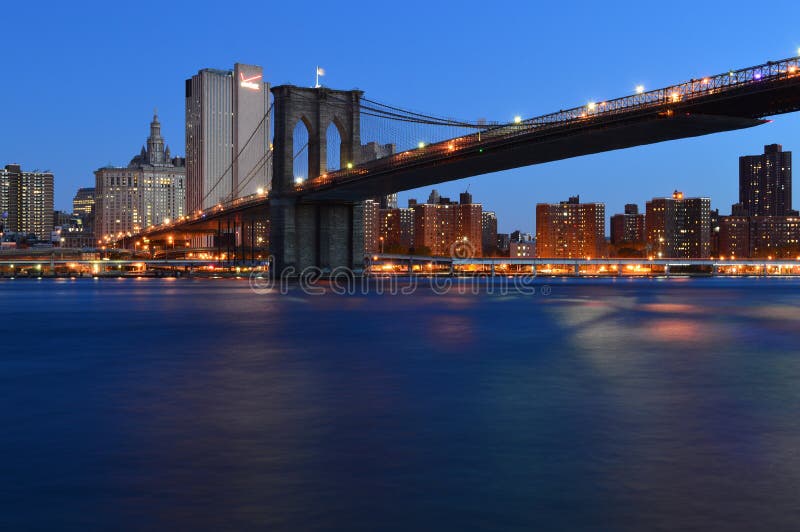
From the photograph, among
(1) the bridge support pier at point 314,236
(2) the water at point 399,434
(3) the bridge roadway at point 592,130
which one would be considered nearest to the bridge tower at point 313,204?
(1) the bridge support pier at point 314,236

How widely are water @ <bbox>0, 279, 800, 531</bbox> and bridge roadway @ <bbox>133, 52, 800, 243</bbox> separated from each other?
59.9ft

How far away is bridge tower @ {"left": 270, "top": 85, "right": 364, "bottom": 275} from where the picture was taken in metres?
79.8

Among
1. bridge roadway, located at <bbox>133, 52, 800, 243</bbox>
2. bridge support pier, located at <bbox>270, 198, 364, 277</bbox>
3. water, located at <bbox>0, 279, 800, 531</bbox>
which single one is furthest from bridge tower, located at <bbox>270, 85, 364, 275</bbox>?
water, located at <bbox>0, 279, 800, 531</bbox>

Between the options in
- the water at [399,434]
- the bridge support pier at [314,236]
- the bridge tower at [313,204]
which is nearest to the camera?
the water at [399,434]

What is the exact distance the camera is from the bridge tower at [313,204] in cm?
7981

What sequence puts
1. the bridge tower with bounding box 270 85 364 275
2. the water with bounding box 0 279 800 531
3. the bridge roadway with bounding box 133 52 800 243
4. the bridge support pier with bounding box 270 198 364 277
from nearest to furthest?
the water with bounding box 0 279 800 531 < the bridge roadway with bounding box 133 52 800 243 < the bridge support pier with bounding box 270 198 364 277 < the bridge tower with bounding box 270 85 364 275

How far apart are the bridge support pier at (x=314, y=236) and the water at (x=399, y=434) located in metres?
52.6

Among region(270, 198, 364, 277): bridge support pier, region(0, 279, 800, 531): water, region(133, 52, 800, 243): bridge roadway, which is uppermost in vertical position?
region(133, 52, 800, 243): bridge roadway

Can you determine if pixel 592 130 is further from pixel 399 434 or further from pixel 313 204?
pixel 399 434

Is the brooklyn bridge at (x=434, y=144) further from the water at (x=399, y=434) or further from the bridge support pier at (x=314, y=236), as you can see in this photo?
the water at (x=399, y=434)

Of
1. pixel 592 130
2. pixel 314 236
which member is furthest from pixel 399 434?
pixel 314 236

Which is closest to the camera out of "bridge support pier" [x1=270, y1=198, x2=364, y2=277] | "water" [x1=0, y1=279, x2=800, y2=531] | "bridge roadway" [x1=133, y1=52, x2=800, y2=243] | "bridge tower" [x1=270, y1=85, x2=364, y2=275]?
"water" [x1=0, y1=279, x2=800, y2=531]

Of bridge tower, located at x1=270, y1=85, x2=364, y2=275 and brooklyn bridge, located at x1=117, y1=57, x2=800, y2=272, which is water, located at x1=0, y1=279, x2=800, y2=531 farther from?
bridge tower, located at x1=270, y1=85, x2=364, y2=275

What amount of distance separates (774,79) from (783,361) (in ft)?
70.8
